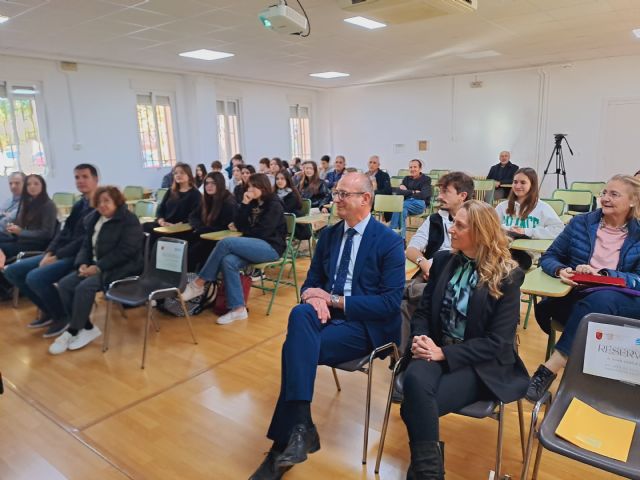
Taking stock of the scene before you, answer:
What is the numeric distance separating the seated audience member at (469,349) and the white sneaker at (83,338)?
2.62 meters

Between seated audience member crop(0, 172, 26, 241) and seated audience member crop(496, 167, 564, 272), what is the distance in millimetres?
4697

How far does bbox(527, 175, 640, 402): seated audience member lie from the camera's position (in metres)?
2.24

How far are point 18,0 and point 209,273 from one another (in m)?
3.51

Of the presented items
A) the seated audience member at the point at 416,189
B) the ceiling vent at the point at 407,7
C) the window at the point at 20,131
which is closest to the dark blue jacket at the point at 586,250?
the ceiling vent at the point at 407,7

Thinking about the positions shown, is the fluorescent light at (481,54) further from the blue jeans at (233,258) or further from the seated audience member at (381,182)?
the blue jeans at (233,258)

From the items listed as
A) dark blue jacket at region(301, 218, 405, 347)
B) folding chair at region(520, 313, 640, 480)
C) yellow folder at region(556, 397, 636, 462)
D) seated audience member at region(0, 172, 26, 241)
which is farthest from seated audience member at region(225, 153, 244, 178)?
yellow folder at region(556, 397, 636, 462)

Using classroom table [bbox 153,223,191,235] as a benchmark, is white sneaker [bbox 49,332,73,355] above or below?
below

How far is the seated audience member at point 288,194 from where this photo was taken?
5289mm

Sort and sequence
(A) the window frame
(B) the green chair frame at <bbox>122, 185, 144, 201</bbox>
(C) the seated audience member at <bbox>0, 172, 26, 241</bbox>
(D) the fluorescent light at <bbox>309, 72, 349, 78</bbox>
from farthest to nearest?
1. (D) the fluorescent light at <bbox>309, 72, 349, 78</bbox>
2. (A) the window frame
3. (B) the green chair frame at <bbox>122, 185, 144, 201</bbox>
4. (C) the seated audience member at <bbox>0, 172, 26, 241</bbox>

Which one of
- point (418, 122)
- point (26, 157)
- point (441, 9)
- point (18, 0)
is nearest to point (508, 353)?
point (441, 9)

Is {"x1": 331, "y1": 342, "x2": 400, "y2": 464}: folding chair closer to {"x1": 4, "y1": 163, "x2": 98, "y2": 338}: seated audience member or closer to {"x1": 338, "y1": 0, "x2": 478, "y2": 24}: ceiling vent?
{"x1": 4, "y1": 163, "x2": 98, "y2": 338}: seated audience member

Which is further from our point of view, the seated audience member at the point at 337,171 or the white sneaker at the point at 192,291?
the seated audience member at the point at 337,171

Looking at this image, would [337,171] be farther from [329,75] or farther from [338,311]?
[338,311]

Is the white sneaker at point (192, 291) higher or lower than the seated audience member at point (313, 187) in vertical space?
lower
